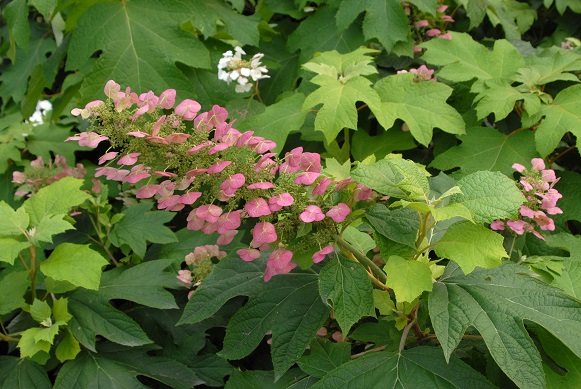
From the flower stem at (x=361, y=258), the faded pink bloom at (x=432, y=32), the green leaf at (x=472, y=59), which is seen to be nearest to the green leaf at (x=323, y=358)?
the flower stem at (x=361, y=258)

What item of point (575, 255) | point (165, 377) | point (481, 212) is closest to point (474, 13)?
point (575, 255)

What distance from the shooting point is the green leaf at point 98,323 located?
143cm

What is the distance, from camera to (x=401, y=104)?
1.74 meters

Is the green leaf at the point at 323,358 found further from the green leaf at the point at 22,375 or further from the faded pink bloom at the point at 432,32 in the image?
the faded pink bloom at the point at 432,32

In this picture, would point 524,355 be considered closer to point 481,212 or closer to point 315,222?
point 481,212

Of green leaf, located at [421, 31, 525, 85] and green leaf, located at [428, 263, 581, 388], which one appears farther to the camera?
green leaf, located at [421, 31, 525, 85]

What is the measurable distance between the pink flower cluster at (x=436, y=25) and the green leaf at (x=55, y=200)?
123 centimetres

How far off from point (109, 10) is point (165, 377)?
3.98ft

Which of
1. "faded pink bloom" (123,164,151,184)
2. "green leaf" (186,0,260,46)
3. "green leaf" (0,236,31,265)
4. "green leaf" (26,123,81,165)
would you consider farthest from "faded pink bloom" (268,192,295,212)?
"green leaf" (26,123,81,165)

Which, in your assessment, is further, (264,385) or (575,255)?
(575,255)

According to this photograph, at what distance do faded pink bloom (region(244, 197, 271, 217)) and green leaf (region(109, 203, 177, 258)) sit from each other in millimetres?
772

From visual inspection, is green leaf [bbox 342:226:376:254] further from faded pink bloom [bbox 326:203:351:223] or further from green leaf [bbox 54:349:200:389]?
green leaf [bbox 54:349:200:389]

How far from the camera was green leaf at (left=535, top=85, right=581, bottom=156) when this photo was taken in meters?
1.57

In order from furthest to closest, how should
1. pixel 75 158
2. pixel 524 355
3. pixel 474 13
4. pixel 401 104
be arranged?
pixel 75 158, pixel 474 13, pixel 401 104, pixel 524 355
